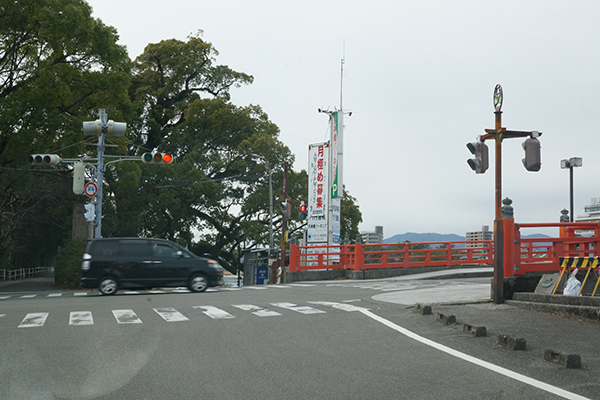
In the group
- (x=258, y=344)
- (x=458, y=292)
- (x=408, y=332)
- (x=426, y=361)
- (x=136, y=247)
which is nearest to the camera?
(x=426, y=361)

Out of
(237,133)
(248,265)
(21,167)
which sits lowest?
(248,265)

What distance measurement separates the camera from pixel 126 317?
11.4 metres

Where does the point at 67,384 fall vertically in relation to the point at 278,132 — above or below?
below

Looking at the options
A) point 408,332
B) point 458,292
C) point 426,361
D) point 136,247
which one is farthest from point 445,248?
point 426,361

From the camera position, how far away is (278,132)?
5022 centimetres

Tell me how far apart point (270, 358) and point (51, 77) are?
22844 mm

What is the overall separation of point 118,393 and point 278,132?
45068 millimetres

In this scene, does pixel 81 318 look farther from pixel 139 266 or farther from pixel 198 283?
pixel 198 283

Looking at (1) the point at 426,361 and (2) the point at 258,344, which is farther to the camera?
(2) the point at 258,344

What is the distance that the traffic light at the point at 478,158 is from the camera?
12227 millimetres

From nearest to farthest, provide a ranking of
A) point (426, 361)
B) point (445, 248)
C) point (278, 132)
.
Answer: point (426, 361) < point (445, 248) < point (278, 132)

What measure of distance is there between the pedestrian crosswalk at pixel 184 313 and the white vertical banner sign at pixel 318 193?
16537mm

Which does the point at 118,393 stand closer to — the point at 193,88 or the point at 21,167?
the point at 21,167

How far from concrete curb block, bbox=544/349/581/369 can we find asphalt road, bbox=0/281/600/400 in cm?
14
